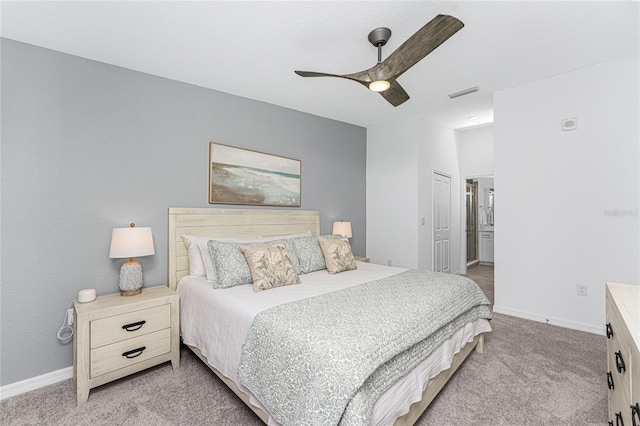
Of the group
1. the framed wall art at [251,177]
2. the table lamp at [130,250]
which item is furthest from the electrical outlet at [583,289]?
the table lamp at [130,250]

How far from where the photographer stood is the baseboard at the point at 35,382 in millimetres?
2021

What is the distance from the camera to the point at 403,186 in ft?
14.1

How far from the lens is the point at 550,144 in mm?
3084

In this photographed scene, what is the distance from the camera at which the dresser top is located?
1.04m

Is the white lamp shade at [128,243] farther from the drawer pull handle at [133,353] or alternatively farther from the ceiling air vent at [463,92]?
the ceiling air vent at [463,92]

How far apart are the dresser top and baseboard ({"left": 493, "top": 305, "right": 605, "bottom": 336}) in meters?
1.72

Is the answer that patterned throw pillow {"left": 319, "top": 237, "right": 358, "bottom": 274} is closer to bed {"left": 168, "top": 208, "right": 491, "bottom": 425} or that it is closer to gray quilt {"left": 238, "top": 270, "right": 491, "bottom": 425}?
bed {"left": 168, "top": 208, "right": 491, "bottom": 425}

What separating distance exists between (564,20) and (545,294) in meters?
2.62

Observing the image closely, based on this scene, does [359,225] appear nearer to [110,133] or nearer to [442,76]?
[442,76]

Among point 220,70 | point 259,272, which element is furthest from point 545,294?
point 220,70

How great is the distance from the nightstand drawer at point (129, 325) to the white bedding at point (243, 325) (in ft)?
0.62

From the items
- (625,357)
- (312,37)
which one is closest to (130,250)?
(312,37)

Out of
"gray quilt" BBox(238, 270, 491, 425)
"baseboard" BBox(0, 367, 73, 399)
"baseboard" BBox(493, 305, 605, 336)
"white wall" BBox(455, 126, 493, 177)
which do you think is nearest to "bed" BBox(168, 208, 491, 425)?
"gray quilt" BBox(238, 270, 491, 425)

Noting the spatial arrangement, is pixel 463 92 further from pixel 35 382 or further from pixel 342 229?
pixel 35 382
